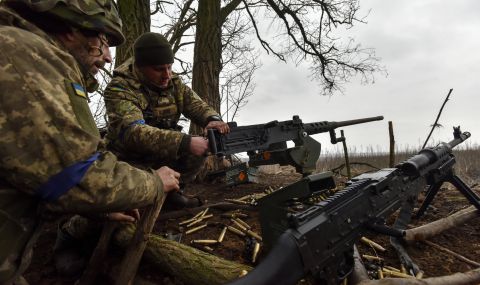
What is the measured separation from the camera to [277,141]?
429 centimetres

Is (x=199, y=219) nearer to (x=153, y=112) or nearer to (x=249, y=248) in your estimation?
(x=249, y=248)

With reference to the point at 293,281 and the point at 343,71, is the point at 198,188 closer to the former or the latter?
the point at 293,281

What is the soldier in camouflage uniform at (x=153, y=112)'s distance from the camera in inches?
142

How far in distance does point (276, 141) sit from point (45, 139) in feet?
9.97

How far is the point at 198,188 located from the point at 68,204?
406 centimetres

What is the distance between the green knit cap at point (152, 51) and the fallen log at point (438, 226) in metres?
3.15

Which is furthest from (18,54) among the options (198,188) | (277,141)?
(198,188)

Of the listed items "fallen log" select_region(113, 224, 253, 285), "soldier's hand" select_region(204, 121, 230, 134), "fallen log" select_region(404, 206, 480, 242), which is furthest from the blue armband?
"fallen log" select_region(404, 206, 480, 242)

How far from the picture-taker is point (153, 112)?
13.9ft

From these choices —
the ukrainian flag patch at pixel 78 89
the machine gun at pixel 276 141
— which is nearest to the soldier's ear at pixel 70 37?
the ukrainian flag patch at pixel 78 89

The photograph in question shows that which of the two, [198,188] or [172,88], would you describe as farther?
[198,188]

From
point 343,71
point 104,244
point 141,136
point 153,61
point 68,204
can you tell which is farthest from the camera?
point 343,71

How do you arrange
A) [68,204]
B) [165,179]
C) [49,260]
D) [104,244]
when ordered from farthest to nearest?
[49,260], [104,244], [165,179], [68,204]

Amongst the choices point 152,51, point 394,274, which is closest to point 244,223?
point 394,274
